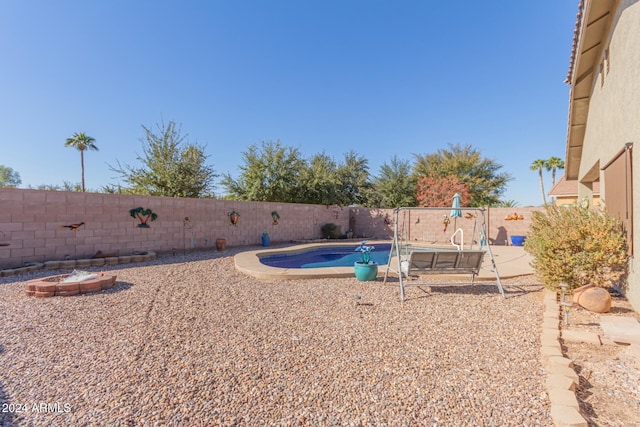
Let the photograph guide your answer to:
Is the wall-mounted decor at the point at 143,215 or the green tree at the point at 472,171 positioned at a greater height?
the green tree at the point at 472,171

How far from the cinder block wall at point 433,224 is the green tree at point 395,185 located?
4.21m

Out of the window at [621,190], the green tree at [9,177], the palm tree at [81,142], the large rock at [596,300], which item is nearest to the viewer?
the large rock at [596,300]

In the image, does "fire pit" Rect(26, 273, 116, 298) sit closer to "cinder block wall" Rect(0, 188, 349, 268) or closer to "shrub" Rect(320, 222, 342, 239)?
"cinder block wall" Rect(0, 188, 349, 268)

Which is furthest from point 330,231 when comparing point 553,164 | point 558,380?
point 553,164

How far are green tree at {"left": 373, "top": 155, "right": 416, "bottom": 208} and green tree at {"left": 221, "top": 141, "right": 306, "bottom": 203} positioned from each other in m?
7.12

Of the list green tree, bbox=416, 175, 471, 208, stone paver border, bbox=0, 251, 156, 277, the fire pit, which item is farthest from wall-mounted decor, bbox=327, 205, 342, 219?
the fire pit

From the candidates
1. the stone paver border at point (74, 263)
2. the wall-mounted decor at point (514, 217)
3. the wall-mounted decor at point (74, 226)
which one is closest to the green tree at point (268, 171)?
the stone paver border at point (74, 263)

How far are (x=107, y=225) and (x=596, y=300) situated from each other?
11.6 m

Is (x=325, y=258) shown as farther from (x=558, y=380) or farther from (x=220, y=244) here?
(x=558, y=380)

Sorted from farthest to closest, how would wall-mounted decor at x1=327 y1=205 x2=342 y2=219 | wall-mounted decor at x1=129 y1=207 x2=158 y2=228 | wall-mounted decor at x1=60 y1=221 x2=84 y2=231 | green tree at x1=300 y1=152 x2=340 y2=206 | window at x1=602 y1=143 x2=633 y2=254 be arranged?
green tree at x1=300 y1=152 x2=340 y2=206 → wall-mounted decor at x1=327 y1=205 x2=342 y2=219 → wall-mounted decor at x1=129 y1=207 x2=158 y2=228 → wall-mounted decor at x1=60 y1=221 x2=84 y2=231 → window at x1=602 y1=143 x2=633 y2=254

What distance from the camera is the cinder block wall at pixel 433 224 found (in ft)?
45.7

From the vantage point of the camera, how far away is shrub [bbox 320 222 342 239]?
1631cm

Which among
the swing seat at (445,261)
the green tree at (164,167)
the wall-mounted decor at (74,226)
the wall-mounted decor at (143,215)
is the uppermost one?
the green tree at (164,167)

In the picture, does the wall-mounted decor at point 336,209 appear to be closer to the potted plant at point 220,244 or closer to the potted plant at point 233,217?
the potted plant at point 233,217
